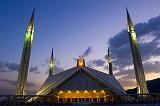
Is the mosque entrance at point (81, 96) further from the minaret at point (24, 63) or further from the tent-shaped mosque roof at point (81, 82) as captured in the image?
the minaret at point (24, 63)

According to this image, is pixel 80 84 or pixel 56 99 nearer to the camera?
pixel 80 84

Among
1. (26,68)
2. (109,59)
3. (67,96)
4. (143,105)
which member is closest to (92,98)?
(67,96)

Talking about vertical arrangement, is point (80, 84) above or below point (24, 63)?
below

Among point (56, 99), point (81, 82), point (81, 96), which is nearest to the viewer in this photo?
point (81, 82)

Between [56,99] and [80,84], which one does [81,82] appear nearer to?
[80,84]

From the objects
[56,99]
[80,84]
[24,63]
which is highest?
[24,63]

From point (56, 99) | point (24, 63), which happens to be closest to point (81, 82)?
point (56, 99)

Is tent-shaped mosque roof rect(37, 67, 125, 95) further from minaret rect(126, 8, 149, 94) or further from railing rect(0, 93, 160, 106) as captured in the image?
minaret rect(126, 8, 149, 94)

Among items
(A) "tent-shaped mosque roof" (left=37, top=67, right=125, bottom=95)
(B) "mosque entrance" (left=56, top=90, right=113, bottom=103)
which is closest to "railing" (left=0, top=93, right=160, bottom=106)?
(B) "mosque entrance" (left=56, top=90, right=113, bottom=103)

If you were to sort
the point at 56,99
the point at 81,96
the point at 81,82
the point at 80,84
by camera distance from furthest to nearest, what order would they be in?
the point at 81,96
the point at 56,99
the point at 81,82
the point at 80,84

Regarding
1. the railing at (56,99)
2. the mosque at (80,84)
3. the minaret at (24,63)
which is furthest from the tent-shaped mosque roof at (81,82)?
the minaret at (24,63)

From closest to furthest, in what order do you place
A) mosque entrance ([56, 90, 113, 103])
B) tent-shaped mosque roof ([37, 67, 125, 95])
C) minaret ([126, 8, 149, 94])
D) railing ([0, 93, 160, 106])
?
railing ([0, 93, 160, 106]) < tent-shaped mosque roof ([37, 67, 125, 95]) < minaret ([126, 8, 149, 94]) < mosque entrance ([56, 90, 113, 103])

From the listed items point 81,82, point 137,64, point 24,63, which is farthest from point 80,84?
point 137,64

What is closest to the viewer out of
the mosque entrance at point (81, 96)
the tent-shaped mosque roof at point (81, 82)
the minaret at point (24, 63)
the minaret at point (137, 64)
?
the tent-shaped mosque roof at point (81, 82)
